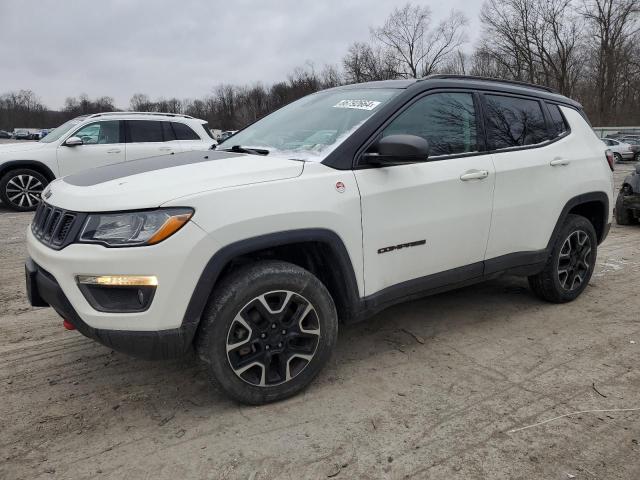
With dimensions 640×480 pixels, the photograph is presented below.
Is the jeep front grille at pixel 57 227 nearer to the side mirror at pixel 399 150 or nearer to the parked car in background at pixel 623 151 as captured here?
the side mirror at pixel 399 150

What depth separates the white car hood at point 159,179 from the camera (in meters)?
2.49

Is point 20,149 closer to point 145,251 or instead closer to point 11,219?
point 11,219

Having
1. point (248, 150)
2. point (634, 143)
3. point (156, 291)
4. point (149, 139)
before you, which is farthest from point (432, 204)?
point (634, 143)

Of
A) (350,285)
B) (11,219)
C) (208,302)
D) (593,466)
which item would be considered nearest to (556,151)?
(350,285)

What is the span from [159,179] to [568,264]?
3.46m

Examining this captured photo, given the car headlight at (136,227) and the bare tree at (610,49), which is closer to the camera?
the car headlight at (136,227)

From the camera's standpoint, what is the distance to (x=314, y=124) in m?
3.49

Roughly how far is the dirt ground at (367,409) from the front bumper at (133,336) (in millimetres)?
277

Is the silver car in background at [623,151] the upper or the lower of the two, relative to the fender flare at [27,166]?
lower

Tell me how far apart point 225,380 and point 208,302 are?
419mm

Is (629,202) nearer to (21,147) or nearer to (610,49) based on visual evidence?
(21,147)

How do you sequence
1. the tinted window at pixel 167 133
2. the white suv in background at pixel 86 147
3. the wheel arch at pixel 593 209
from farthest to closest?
the tinted window at pixel 167 133 → the white suv in background at pixel 86 147 → the wheel arch at pixel 593 209

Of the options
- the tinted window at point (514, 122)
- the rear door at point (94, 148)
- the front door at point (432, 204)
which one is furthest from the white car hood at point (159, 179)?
the rear door at point (94, 148)

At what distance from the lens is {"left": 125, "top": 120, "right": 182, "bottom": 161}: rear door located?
10.1 m
